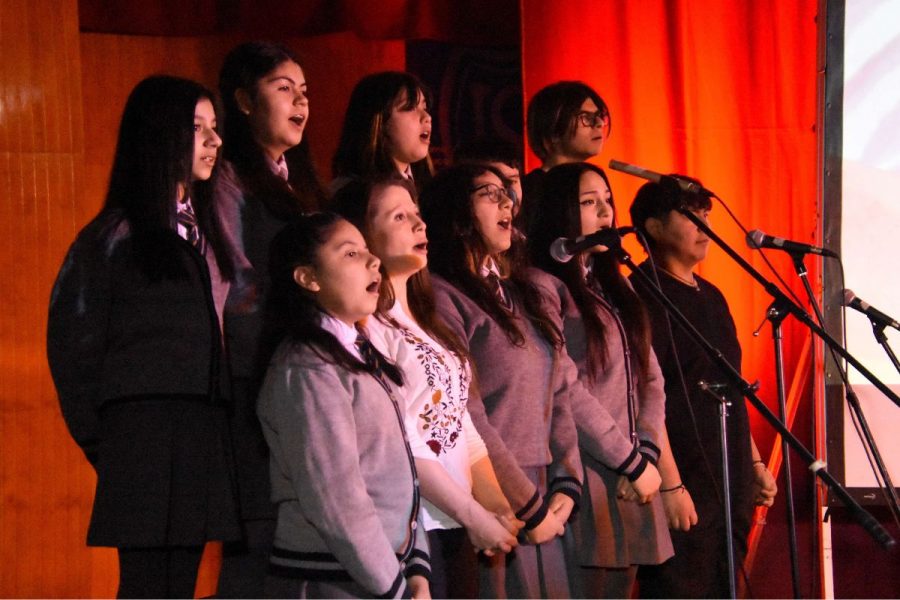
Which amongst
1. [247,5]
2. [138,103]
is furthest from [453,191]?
[247,5]

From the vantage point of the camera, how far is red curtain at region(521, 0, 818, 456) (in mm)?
4246

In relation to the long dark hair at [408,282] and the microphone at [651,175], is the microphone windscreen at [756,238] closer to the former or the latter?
the microphone at [651,175]

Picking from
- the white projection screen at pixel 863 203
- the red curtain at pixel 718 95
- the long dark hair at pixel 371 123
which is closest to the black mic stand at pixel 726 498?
the long dark hair at pixel 371 123

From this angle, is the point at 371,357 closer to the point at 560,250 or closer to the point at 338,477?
the point at 338,477

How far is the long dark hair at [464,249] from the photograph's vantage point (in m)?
2.72

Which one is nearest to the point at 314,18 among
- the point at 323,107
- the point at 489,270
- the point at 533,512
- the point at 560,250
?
the point at 323,107

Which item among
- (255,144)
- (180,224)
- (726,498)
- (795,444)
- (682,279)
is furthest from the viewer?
(682,279)

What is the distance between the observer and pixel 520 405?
105 inches

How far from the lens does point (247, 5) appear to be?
386cm

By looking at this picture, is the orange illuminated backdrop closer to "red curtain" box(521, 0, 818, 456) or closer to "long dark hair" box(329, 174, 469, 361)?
"red curtain" box(521, 0, 818, 456)

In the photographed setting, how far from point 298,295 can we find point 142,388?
1.07 ft

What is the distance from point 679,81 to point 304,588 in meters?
2.68

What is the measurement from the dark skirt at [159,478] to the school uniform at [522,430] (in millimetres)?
623

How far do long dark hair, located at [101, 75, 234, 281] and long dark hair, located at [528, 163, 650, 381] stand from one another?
3.11ft
